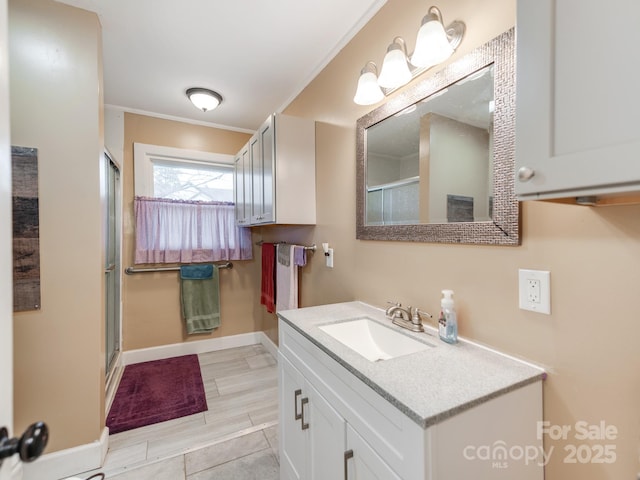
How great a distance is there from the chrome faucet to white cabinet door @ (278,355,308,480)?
1.59ft

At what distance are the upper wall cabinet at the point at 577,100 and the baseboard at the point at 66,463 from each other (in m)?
2.38

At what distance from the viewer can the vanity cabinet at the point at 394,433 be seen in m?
0.66

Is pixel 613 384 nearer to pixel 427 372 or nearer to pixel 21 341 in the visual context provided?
pixel 427 372

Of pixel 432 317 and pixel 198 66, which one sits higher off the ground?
pixel 198 66

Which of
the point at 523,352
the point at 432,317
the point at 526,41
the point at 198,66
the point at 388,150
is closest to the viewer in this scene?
the point at 526,41

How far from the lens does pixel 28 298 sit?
4.82ft

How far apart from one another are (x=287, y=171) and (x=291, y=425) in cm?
157

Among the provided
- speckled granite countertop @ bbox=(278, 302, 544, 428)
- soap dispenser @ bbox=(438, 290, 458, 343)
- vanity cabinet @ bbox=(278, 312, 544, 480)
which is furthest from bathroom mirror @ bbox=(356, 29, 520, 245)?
vanity cabinet @ bbox=(278, 312, 544, 480)

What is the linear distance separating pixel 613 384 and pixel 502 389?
11.2 inches

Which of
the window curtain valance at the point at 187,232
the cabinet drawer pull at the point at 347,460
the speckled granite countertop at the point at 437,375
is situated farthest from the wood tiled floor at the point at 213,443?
the window curtain valance at the point at 187,232

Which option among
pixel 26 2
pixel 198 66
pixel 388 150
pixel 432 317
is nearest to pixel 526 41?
pixel 388 150

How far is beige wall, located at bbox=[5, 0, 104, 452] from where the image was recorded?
147cm

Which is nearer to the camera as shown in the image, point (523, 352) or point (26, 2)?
point (523, 352)

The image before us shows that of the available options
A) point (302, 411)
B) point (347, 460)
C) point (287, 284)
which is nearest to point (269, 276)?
point (287, 284)
